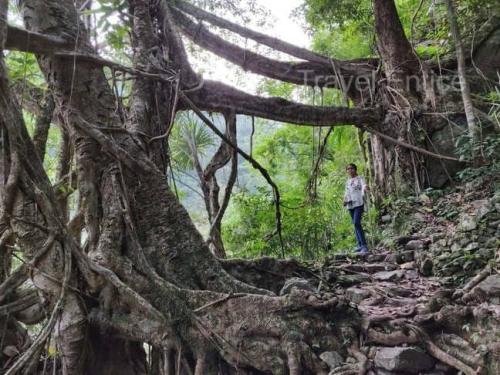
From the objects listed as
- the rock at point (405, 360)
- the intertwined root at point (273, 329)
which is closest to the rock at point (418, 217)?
the intertwined root at point (273, 329)

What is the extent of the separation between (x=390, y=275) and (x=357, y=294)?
2.80 feet

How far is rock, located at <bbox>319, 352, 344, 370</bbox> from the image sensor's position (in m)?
2.41

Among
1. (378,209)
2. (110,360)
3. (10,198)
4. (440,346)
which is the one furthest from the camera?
(378,209)

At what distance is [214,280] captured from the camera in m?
3.08

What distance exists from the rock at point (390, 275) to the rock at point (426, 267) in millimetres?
192

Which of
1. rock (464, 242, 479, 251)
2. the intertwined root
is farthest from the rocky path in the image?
rock (464, 242, 479, 251)

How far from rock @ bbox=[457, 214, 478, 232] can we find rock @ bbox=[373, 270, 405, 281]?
699 millimetres

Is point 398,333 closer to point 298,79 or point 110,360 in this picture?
point 110,360

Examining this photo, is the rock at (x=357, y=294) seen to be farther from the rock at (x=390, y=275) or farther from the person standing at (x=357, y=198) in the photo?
the person standing at (x=357, y=198)

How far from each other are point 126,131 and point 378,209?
183 inches

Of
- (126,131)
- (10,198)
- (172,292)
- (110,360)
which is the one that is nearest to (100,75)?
(126,131)

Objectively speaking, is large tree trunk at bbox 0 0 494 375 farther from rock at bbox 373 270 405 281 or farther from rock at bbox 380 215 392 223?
rock at bbox 380 215 392 223

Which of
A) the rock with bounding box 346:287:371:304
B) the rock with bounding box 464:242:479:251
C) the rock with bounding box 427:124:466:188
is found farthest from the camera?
the rock with bounding box 427:124:466:188

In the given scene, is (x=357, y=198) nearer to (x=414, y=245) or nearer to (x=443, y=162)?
(x=414, y=245)
